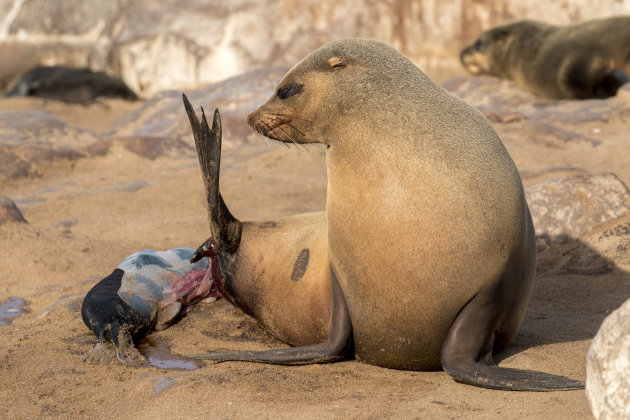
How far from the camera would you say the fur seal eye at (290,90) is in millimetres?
3270

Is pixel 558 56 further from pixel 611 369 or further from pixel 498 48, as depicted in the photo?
pixel 611 369

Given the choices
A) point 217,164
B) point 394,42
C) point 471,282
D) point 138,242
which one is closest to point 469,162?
point 471,282

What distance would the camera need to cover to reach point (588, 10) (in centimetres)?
1162

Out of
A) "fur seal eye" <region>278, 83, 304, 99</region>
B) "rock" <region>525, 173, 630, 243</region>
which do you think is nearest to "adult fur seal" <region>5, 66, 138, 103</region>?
"rock" <region>525, 173, 630, 243</region>

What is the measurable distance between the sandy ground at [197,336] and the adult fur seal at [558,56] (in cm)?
410

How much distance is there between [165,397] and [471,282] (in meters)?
1.07

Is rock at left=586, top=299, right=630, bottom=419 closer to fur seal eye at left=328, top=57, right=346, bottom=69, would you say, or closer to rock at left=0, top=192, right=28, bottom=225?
fur seal eye at left=328, top=57, right=346, bottom=69

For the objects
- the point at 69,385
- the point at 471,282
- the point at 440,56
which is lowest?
the point at 440,56

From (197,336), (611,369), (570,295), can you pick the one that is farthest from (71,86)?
(611,369)

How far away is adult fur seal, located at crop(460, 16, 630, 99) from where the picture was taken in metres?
9.08

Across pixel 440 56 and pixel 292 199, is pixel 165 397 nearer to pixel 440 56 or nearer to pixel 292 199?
pixel 292 199

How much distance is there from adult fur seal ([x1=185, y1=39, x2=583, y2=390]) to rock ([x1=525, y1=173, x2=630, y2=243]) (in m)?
1.37

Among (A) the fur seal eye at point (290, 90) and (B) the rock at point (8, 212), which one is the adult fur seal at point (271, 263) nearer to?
(A) the fur seal eye at point (290, 90)

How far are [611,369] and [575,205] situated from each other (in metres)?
2.65
